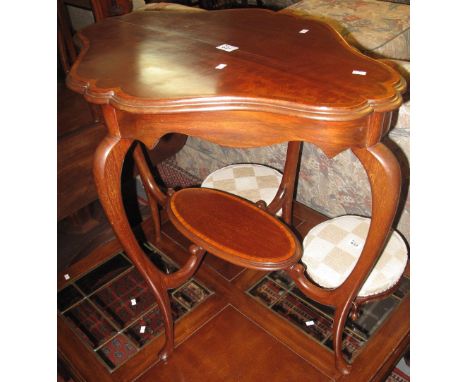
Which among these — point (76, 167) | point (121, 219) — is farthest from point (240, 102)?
point (76, 167)

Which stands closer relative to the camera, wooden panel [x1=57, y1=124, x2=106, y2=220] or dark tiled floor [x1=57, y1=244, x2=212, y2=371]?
dark tiled floor [x1=57, y1=244, x2=212, y2=371]

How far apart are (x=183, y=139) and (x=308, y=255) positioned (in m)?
1.09

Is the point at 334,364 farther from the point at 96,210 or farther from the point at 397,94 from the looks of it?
the point at 96,210

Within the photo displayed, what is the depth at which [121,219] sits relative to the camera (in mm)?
1009

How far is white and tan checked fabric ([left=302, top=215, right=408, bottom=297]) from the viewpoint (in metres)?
1.10

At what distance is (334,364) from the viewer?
1152mm

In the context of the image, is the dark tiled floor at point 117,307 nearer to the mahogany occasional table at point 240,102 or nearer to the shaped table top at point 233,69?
the mahogany occasional table at point 240,102

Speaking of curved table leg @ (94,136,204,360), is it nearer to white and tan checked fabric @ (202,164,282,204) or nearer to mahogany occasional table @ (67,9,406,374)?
mahogany occasional table @ (67,9,406,374)

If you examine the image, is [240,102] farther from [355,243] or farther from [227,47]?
[355,243]

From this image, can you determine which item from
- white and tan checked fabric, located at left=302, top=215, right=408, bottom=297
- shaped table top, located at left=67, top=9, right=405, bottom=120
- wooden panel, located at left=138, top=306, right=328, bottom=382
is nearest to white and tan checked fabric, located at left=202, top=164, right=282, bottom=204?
white and tan checked fabric, located at left=302, top=215, right=408, bottom=297

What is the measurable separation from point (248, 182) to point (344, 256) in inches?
18.4

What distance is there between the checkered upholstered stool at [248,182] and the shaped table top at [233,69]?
21.0 inches

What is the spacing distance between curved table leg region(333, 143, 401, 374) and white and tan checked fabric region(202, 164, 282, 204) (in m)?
0.47
